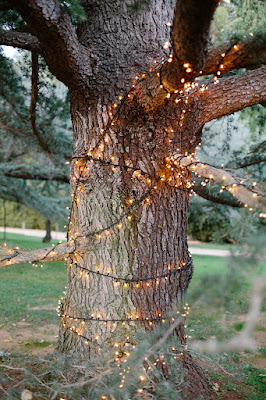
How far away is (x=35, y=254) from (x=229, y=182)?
1.73 m

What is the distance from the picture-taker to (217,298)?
1732mm

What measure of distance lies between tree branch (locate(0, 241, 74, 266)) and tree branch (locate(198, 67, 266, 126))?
1688 mm

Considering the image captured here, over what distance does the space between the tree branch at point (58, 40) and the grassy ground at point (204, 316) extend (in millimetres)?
1587

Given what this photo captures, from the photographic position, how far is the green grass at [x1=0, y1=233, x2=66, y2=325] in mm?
6078

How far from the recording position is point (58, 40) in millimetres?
2773

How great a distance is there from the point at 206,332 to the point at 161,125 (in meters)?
3.42

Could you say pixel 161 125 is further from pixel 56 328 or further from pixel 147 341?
pixel 56 328

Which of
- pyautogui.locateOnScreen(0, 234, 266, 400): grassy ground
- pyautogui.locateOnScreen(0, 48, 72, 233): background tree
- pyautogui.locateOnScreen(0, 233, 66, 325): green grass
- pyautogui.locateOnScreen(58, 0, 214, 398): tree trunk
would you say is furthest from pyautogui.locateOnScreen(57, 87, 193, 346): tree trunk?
pyautogui.locateOnScreen(0, 48, 72, 233): background tree

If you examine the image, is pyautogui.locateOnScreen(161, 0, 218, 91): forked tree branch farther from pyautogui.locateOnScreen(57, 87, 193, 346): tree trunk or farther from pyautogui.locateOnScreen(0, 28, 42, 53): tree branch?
pyautogui.locateOnScreen(0, 28, 42, 53): tree branch

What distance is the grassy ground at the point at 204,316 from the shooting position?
177 centimetres

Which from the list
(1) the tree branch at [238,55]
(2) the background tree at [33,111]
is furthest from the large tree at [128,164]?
(2) the background tree at [33,111]

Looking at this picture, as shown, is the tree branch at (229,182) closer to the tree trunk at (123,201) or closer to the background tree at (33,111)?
the tree trunk at (123,201)

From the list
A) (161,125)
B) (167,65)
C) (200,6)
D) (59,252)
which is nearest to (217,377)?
(59,252)

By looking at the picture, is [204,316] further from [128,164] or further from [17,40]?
[17,40]
